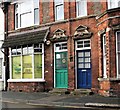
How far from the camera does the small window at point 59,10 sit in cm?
2149

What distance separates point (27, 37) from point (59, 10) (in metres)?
3.24

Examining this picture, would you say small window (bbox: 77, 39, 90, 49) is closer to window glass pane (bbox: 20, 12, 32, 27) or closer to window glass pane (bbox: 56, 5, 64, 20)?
window glass pane (bbox: 56, 5, 64, 20)

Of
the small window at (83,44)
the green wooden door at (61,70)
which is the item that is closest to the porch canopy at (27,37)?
the green wooden door at (61,70)

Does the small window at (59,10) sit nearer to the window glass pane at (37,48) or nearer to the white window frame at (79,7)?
the white window frame at (79,7)

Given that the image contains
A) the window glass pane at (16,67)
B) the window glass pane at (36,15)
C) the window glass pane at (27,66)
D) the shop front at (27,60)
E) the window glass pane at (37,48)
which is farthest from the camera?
the window glass pane at (16,67)

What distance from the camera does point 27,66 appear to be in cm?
2294

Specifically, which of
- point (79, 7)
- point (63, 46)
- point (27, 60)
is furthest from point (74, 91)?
point (79, 7)

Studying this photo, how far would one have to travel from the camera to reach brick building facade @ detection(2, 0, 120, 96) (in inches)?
679

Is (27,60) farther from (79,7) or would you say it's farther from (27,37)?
(79,7)

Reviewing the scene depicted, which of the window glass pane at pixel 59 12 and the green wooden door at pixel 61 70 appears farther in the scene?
the window glass pane at pixel 59 12

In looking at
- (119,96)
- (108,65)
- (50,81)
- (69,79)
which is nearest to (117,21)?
(108,65)

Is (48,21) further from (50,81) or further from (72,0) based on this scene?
(50,81)

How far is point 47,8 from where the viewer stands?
72.9 ft

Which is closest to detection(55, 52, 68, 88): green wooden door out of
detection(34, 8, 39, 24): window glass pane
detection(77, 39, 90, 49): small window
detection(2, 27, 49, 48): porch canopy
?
detection(77, 39, 90, 49): small window
